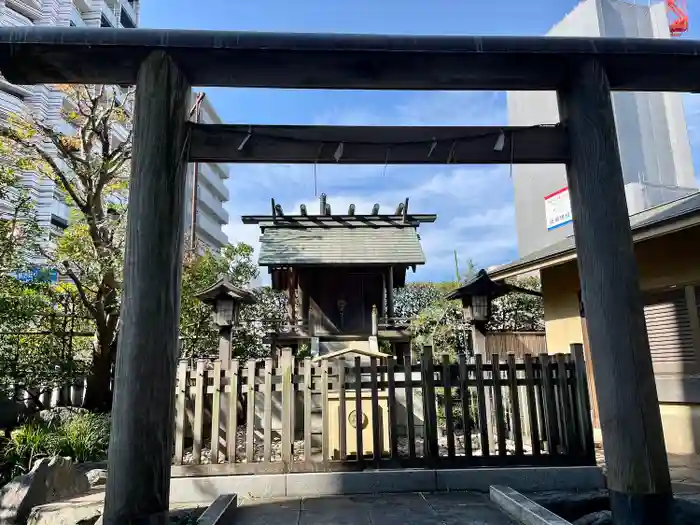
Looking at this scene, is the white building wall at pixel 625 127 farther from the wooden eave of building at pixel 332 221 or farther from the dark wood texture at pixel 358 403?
the dark wood texture at pixel 358 403

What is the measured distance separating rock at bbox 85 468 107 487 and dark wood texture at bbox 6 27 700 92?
4497mm

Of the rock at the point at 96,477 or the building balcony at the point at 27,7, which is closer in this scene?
the rock at the point at 96,477

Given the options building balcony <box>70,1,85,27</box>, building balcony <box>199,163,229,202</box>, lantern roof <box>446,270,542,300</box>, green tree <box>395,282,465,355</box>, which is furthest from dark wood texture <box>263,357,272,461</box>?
building balcony <box>199,163,229,202</box>

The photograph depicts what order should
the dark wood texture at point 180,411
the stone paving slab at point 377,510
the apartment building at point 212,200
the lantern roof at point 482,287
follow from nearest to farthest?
the stone paving slab at point 377,510 < the dark wood texture at point 180,411 < the lantern roof at point 482,287 < the apartment building at point 212,200

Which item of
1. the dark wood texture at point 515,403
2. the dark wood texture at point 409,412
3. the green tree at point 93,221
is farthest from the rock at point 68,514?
the green tree at point 93,221

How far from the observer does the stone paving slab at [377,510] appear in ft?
12.2

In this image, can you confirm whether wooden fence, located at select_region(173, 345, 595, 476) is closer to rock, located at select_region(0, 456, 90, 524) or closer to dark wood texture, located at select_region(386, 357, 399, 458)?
dark wood texture, located at select_region(386, 357, 399, 458)

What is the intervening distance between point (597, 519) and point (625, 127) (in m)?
25.2

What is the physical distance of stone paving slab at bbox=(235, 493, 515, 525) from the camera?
373cm

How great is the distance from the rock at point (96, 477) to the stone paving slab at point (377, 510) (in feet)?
7.42

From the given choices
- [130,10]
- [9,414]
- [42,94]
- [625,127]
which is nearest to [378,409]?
[9,414]

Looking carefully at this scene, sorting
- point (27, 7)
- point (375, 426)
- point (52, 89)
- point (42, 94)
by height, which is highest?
point (27, 7)

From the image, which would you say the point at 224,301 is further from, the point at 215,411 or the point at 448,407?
the point at 448,407

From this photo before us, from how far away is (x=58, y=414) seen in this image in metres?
7.79
